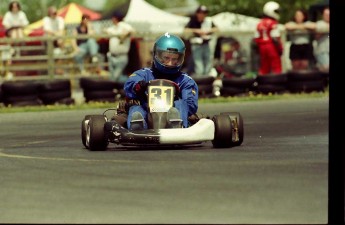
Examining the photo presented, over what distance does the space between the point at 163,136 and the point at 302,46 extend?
1184 centimetres

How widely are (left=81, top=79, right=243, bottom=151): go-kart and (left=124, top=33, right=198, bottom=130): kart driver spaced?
8cm

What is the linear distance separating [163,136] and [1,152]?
1.82m

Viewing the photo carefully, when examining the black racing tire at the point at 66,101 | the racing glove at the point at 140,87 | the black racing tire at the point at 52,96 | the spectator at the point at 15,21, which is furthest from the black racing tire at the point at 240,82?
the racing glove at the point at 140,87

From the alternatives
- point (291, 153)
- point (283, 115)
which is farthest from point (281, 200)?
point (283, 115)

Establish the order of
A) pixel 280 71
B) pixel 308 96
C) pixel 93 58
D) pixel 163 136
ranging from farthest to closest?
1. pixel 93 58
2. pixel 280 71
3. pixel 308 96
4. pixel 163 136

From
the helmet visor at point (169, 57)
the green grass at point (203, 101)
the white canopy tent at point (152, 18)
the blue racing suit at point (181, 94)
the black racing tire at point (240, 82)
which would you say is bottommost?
the green grass at point (203, 101)

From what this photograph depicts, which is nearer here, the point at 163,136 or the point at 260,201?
the point at 260,201

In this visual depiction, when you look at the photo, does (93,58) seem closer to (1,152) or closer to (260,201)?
(1,152)

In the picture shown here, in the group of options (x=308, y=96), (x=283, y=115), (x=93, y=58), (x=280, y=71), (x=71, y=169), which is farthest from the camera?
(x=93, y=58)

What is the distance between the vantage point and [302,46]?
21703 millimetres

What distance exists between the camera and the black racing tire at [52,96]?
1852cm

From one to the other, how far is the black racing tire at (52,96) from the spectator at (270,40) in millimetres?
4031

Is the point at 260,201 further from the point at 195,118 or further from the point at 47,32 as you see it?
the point at 47,32

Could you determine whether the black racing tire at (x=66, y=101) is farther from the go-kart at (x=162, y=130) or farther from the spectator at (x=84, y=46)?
the go-kart at (x=162, y=130)
